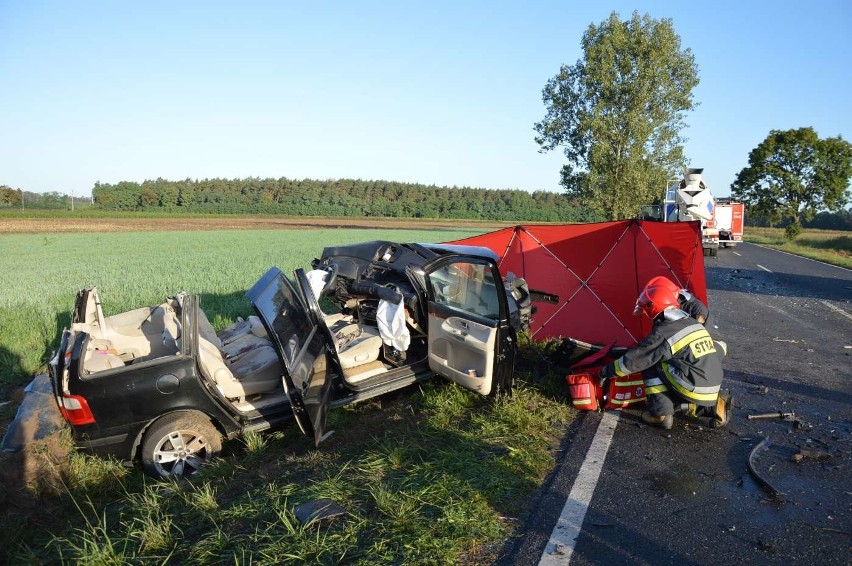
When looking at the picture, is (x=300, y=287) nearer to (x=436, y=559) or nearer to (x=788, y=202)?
(x=436, y=559)

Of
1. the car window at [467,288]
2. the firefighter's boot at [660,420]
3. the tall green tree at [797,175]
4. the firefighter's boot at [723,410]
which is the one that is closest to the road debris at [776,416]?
the firefighter's boot at [723,410]

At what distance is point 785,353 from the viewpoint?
25.3 feet

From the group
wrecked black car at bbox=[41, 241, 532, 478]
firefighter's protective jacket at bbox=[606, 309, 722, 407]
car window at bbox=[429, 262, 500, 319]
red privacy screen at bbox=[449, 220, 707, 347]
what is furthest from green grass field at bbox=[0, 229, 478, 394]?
firefighter's protective jacket at bbox=[606, 309, 722, 407]

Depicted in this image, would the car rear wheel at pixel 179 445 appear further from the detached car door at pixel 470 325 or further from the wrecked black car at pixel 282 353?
Answer: the detached car door at pixel 470 325

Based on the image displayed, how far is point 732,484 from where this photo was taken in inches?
158

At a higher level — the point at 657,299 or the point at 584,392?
the point at 657,299

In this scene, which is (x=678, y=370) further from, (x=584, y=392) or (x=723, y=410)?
(x=584, y=392)

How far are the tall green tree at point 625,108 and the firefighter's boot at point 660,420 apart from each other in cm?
2818

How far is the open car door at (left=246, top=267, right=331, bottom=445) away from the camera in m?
4.33

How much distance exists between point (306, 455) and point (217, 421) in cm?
82

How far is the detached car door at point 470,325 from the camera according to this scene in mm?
5062

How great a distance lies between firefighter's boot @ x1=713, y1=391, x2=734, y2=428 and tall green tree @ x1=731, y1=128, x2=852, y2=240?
50679mm

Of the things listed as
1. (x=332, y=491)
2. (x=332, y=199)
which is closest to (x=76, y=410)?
(x=332, y=491)

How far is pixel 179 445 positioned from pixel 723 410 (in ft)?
15.0
